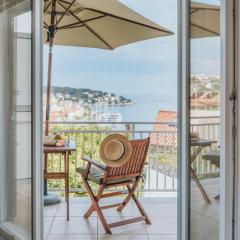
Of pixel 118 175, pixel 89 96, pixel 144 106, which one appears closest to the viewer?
pixel 118 175

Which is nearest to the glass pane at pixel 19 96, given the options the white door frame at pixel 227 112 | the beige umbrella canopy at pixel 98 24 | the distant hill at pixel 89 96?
the white door frame at pixel 227 112

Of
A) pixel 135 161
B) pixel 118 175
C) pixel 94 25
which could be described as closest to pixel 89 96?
pixel 94 25

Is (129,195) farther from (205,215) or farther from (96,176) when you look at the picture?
(205,215)

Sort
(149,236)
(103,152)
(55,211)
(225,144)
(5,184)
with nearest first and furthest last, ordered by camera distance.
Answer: (225,144) < (5,184) < (149,236) < (103,152) < (55,211)

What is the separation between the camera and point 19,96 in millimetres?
2379

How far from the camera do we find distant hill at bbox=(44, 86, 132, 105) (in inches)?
262

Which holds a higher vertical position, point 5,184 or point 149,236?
point 5,184

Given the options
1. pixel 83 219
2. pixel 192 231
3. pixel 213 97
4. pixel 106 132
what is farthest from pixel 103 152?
pixel 213 97

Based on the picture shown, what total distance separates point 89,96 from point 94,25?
8.04 feet

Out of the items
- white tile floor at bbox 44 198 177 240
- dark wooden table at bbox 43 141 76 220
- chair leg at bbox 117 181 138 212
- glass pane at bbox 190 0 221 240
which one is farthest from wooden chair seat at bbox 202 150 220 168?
dark wooden table at bbox 43 141 76 220

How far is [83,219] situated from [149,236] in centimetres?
77

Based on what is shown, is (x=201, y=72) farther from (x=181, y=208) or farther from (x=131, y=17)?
(x=131, y=17)

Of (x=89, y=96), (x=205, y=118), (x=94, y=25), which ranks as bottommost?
(x=205, y=118)

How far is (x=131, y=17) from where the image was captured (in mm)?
4184
